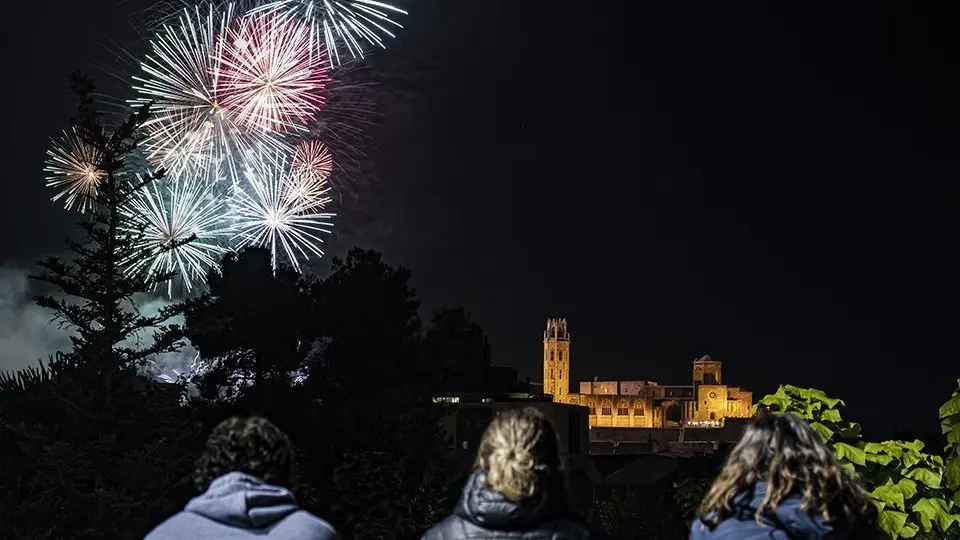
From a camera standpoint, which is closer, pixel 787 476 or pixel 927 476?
pixel 787 476

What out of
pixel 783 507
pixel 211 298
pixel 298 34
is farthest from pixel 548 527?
pixel 211 298

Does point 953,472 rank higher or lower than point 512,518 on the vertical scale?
higher

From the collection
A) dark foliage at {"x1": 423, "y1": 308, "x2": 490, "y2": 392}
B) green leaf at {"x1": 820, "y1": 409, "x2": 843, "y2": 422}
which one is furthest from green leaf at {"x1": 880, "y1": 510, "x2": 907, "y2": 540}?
dark foliage at {"x1": 423, "y1": 308, "x2": 490, "y2": 392}

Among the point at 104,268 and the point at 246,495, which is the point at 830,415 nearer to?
the point at 246,495

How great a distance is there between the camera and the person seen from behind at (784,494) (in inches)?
150

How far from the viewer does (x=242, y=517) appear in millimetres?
4039

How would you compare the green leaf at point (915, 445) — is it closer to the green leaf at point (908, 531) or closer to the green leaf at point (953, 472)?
the green leaf at point (953, 472)

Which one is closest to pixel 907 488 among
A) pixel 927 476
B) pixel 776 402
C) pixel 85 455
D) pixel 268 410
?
pixel 927 476

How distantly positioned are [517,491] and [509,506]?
0.19 feet

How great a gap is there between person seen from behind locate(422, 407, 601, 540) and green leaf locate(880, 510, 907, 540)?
442cm

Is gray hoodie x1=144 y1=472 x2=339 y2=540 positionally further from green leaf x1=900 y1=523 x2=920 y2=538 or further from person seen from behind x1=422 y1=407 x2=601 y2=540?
green leaf x1=900 y1=523 x2=920 y2=538

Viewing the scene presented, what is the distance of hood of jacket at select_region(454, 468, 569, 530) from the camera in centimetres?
413

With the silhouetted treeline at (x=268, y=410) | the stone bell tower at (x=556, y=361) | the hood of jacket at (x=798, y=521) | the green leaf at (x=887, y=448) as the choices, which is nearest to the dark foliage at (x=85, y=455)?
the silhouetted treeline at (x=268, y=410)

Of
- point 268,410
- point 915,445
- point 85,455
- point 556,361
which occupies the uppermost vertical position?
point 556,361
